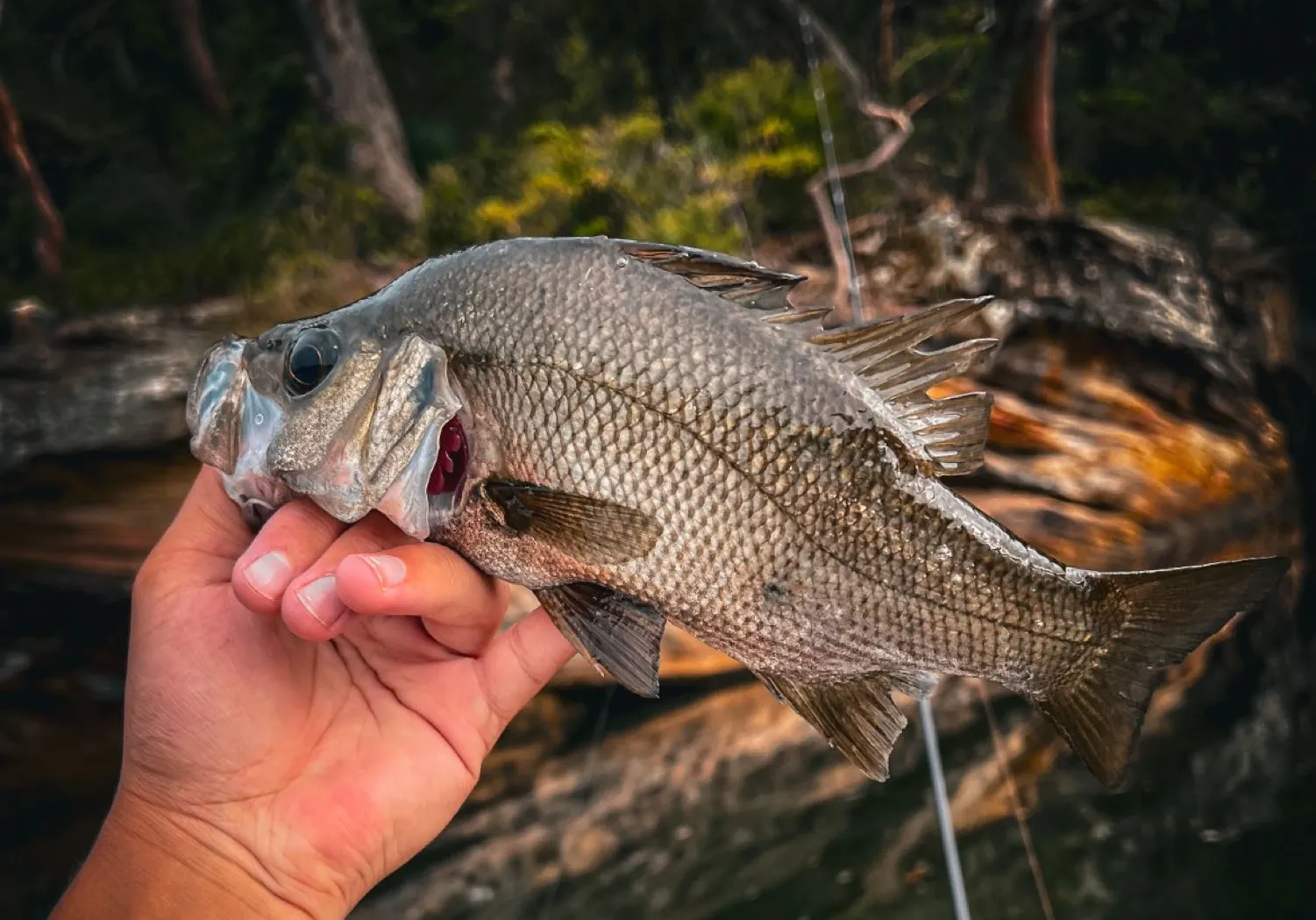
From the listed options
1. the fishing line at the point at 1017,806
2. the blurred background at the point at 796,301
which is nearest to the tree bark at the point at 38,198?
the blurred background at the point at 796,301

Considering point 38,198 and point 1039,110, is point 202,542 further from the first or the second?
point 38,198

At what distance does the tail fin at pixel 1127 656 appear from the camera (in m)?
1.21

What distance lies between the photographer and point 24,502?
477 centimetres

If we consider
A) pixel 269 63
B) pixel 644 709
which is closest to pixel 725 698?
pixel 644 709

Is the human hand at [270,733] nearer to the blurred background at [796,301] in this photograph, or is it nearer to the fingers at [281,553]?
the fingers at [281,553]

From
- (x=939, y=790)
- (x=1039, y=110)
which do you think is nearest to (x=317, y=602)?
(x=939, y=790)

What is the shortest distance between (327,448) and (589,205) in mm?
5517

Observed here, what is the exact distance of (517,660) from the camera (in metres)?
1.48

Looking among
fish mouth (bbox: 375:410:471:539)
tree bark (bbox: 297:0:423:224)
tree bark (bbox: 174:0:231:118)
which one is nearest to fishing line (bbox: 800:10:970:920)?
fish mouth (bbox: 375:410:471:539)

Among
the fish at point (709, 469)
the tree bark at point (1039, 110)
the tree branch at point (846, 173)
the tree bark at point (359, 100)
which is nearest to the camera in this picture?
the fish at point (709, 469)

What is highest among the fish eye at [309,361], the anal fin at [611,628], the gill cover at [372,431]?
the fish eye at [309,361]

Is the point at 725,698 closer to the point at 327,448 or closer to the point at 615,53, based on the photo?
the point at 327,448

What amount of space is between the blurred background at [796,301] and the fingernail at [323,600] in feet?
9.60

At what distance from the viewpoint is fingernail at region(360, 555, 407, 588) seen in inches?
42.6
